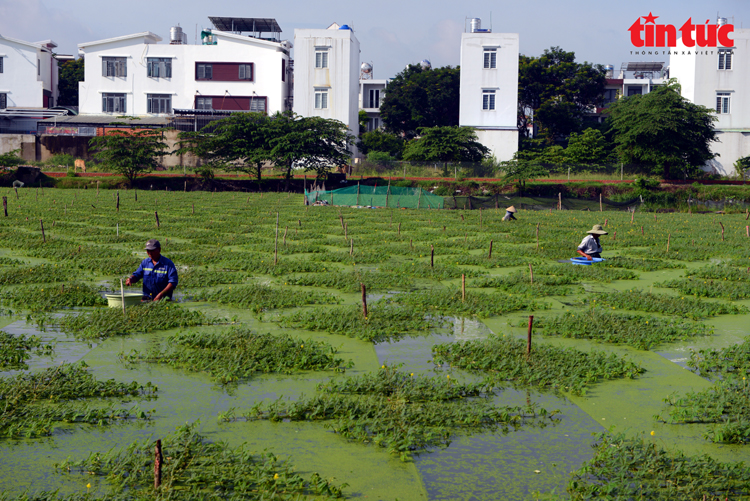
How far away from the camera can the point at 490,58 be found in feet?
194

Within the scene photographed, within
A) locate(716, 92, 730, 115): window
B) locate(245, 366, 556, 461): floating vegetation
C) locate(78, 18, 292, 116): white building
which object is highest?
locate(78, 18, 292, 116): white building

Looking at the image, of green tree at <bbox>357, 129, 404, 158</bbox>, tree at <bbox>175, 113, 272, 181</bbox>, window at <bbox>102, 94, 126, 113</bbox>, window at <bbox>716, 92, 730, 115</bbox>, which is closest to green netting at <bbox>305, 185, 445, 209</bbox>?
tree at <bbox>175, 113, 272, 181</bbox>

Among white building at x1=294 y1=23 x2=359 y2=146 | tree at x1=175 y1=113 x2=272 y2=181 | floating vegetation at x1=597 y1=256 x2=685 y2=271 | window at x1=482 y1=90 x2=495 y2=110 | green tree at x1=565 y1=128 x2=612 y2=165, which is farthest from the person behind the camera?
white building at x1=294 y1=23 x2=359 y2=146

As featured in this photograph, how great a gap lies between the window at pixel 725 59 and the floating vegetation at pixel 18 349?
62.6m

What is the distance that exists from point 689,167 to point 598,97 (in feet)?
65.0

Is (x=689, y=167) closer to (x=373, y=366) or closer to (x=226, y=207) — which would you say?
(x=226, y=207)

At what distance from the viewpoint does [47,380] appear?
24.1 ft

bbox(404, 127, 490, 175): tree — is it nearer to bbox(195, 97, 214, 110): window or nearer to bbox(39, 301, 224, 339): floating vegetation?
bbox(195, 97, 214, 110): window

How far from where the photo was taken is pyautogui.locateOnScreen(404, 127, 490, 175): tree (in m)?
52.2

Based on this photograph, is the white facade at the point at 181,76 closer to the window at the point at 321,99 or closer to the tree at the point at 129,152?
the window at the point at 321,99

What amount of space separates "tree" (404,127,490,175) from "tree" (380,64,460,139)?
52.7ft

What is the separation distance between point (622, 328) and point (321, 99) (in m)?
55.1

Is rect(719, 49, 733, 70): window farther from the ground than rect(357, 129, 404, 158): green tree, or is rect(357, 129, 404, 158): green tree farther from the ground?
rect(719, 49, 733, 70): window

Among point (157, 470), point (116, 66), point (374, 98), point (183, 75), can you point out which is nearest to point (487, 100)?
point (374, 98)
